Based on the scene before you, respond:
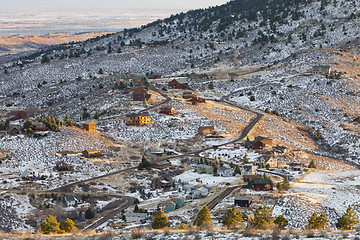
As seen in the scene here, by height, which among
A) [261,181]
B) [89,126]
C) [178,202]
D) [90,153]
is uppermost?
[89,126]

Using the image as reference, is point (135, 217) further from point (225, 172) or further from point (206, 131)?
point (206, 131)

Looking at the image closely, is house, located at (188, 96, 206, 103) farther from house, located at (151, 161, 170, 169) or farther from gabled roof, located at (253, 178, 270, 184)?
gabled roof, located at (253, 178, 270, 184)

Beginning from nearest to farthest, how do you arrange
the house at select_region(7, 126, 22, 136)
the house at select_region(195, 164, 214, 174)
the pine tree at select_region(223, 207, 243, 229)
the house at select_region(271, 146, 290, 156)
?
1. the pine tree at select_region(223, 207, 243, 229)
2. the house at select_region(195, 164, 214, 174)
3. the house at select_region(7, 126, 22, 136)
4. the house at select_region(271, 146, 290, 156)

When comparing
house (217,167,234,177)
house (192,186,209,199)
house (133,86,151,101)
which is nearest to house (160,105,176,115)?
house (133,86,151,101)

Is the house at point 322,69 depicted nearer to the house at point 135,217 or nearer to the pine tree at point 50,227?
the house at point 135,217

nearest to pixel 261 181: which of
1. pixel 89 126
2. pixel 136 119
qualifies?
pixel 89 126

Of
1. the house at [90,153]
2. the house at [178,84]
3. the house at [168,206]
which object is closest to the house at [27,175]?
the house at [90,153]
